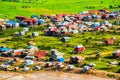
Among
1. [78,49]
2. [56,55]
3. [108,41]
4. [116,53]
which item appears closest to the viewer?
[56,55]

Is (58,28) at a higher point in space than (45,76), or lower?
higher

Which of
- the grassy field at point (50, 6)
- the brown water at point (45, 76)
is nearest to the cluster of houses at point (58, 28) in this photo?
the brown water at point (45, 76)

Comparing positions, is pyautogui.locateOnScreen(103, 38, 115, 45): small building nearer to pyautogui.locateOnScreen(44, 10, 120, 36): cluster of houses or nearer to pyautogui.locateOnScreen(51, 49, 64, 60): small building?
pyautogui.locateOnScreen(51, 49, 64, 60): small building

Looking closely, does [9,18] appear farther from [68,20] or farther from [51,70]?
[51,70]

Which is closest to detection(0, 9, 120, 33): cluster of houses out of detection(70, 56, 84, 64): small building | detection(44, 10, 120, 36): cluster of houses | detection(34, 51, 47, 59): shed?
detection(44, 10, 120, 36): cluster of houses

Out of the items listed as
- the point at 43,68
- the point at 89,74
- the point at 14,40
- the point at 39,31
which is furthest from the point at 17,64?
the point at 39,31

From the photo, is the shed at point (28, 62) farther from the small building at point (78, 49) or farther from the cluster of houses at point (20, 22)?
the cluster of houses at point (20, 22)

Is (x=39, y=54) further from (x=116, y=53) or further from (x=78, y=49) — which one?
(x=116, y=53)

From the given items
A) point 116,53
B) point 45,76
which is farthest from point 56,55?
point 116,53

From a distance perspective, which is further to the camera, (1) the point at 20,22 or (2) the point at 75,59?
(1) the point at 20,22

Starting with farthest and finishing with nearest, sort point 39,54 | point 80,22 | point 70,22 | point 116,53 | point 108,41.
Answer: point 80,22 → point 70,22 → point 108,41 → point 39,54 → point 116,53
